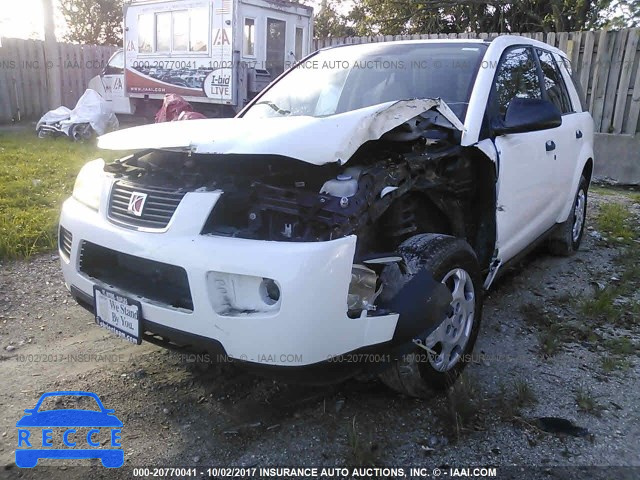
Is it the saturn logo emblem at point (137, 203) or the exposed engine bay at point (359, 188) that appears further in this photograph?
the saturn logo emblem at point (137, 203)

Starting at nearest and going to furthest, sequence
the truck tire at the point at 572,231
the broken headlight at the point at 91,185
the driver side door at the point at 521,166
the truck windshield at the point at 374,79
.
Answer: the broken headlight at the point at 91,185, the driver side door at the point at 521,166, the truck windshield at the point at 374,79, the truck tire at the point at 572,231

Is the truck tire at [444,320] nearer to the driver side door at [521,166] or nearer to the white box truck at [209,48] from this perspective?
the driver side door at [521,166]

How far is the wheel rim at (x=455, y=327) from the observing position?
2758 millimetres

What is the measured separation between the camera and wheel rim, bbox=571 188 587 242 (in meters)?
5.15

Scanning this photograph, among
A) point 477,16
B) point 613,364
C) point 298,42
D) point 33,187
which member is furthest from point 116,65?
point 613,364

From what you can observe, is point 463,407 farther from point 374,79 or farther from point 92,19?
point 92,19

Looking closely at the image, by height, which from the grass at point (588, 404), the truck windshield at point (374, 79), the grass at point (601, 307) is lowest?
the grass at point (588, 404)

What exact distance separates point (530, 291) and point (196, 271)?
10.2 feet

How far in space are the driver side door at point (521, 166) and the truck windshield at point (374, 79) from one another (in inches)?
9.1

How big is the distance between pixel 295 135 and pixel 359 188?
37 cm

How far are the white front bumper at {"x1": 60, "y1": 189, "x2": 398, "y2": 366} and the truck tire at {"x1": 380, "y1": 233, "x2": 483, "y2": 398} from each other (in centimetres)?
31

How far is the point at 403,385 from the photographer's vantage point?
261cm

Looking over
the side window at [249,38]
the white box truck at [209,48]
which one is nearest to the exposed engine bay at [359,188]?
the white box truck at [209,48]

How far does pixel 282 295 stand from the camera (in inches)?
82.5
